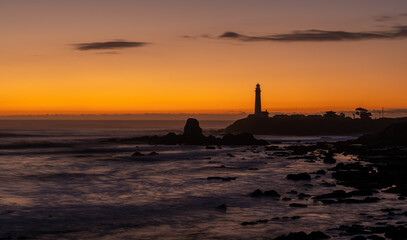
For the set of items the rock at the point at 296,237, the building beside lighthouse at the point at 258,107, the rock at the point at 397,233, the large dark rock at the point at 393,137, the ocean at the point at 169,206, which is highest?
the building beside lighthouse at the point at 258,107

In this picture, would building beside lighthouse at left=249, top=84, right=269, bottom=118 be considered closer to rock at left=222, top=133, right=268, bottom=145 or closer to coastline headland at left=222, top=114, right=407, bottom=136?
coastline headland at left=222, top=114, right=407, bottom=136

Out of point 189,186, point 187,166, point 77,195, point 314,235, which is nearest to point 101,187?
point 77,195

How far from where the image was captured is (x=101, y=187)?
37.9 m

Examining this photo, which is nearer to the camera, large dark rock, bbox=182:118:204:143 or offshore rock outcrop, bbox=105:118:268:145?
offshore rock outcrop, bbox=105:118:268:145

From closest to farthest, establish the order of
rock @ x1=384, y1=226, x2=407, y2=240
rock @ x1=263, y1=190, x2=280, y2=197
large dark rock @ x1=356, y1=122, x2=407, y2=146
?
rock @ x1=384, y1=226, x2=407, y2=240 < rock @ x1=263, y1=190, x2=280, y2=197 < large dark rock @ x1=356, y1=122, x2=407, y2=146

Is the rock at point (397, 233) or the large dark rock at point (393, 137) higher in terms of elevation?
the large dark rock at point (393, 137)

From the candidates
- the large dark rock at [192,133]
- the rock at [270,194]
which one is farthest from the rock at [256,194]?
the large dark rock at [192,133]

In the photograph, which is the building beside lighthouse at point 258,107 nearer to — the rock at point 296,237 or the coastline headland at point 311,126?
the coastline headland at point 311,126

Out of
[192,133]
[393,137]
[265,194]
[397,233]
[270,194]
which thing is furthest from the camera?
[192,133]

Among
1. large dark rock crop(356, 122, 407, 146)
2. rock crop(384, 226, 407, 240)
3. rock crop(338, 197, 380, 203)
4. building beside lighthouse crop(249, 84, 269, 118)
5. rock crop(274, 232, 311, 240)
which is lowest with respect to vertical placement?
rock crop(338, 197, 380, 203)

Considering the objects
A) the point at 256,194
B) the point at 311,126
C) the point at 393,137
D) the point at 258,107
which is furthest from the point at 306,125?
the point at 256,194

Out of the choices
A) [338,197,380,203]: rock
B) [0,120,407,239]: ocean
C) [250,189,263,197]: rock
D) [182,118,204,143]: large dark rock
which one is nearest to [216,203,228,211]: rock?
[0,120,407,239]: ocean

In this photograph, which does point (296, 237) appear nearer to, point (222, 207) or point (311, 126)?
point (222, 207)

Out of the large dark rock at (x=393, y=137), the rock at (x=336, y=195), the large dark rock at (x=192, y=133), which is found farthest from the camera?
the large dark rock at (x=192, y=133)
